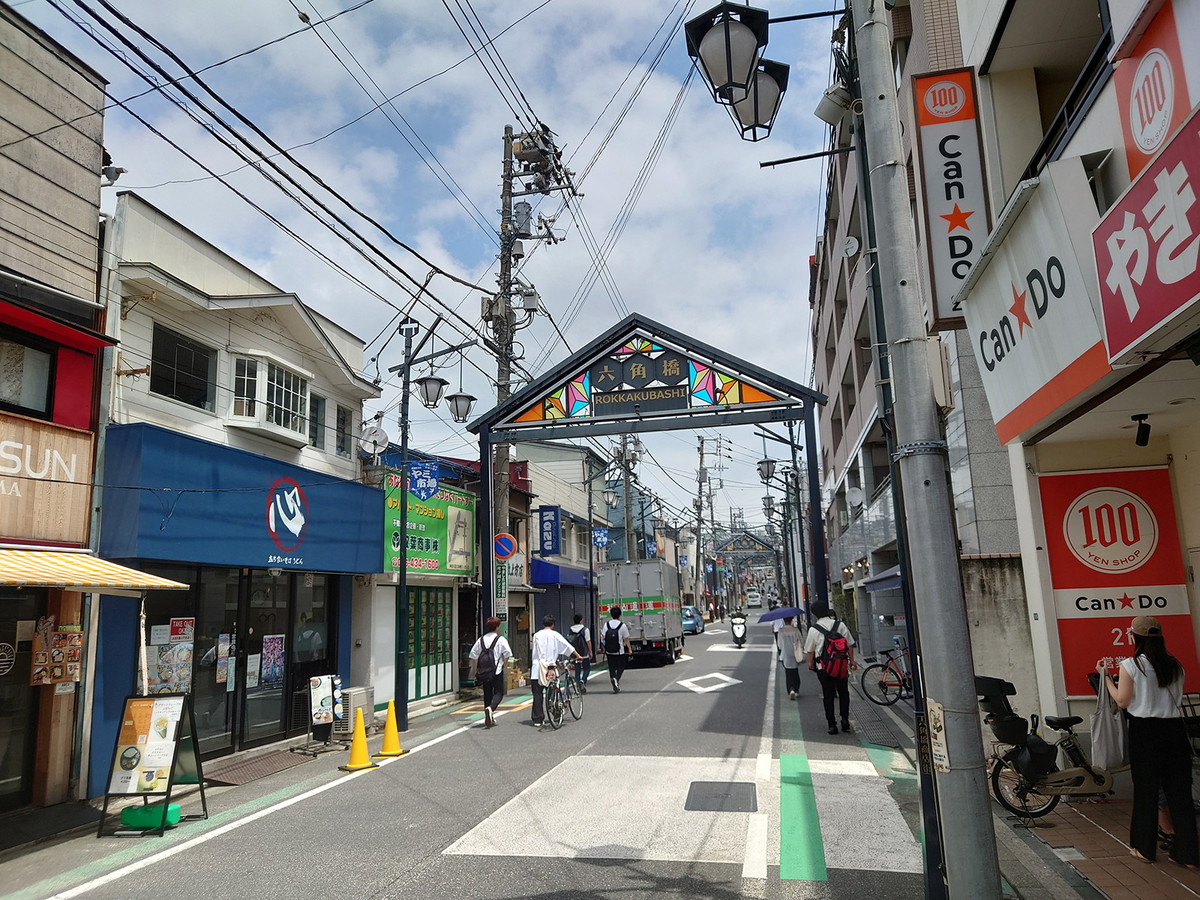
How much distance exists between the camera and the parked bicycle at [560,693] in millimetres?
14000

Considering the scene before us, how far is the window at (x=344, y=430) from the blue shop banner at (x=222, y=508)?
96 centimetres

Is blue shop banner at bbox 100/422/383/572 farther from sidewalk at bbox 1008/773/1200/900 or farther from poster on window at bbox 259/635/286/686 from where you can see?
sidewalk at bbox 1008/773/1200/900

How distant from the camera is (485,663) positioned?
14.4 meters

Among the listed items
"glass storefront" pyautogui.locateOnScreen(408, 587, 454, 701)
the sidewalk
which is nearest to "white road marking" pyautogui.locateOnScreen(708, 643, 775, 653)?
"glass storefront" pyautogui.locateOnScreen(408, 587, 454, 701)

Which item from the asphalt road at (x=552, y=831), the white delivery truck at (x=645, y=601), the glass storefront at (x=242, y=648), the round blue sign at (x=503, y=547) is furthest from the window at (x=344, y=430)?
the white delivery truck at (x=645, y=601)

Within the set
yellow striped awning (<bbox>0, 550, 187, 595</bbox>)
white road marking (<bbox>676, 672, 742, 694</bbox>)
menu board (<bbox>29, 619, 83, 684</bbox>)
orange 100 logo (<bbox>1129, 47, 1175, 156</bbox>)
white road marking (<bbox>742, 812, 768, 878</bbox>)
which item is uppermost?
orange 100 logo (<bbox>1129, 47, 1175, 156</bbox>)

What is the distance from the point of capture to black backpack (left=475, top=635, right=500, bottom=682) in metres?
14.3

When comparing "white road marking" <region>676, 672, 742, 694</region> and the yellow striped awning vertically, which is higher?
the yellow striped awning

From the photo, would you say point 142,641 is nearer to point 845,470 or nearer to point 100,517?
point 100,517

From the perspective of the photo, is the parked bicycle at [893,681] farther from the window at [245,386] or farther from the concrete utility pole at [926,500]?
the window at [245,386]

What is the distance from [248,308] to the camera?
1277cm

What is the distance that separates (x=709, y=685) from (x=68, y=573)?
1478 centimetres

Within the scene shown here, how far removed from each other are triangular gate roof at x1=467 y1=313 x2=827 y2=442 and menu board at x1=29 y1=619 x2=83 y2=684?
10.3 m

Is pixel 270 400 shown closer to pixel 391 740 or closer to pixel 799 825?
pixel 391 740
